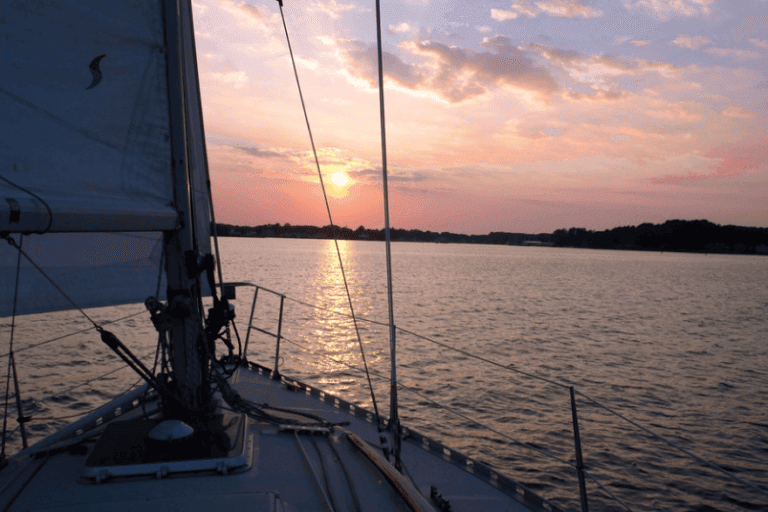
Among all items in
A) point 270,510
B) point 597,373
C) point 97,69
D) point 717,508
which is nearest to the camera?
point 270,510

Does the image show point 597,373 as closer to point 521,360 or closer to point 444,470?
point 521,360

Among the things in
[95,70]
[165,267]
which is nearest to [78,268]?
[165,267]

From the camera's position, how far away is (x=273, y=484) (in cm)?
314

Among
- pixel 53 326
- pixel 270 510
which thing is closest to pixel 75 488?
pixel 270 510

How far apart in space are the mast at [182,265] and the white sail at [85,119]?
2.3 inches

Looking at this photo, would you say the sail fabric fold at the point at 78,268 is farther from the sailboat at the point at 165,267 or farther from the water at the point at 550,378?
the water at the point at 550,378

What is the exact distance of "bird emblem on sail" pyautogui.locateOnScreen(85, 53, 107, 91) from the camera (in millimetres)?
3092

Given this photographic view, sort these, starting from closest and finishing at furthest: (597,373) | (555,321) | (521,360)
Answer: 1. (597,373)
2. (521,360)
3. (555,321)

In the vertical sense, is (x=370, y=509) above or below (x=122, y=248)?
below

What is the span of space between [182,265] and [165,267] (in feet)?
0.39

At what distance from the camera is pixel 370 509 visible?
293cm

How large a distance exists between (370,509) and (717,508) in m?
7.13

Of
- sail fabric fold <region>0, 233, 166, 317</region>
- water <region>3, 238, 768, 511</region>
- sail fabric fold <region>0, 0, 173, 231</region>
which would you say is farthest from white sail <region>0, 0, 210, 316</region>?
water <region>3, 238, 768, 511</region>

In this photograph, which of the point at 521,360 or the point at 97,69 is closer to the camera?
the point at 97,69
